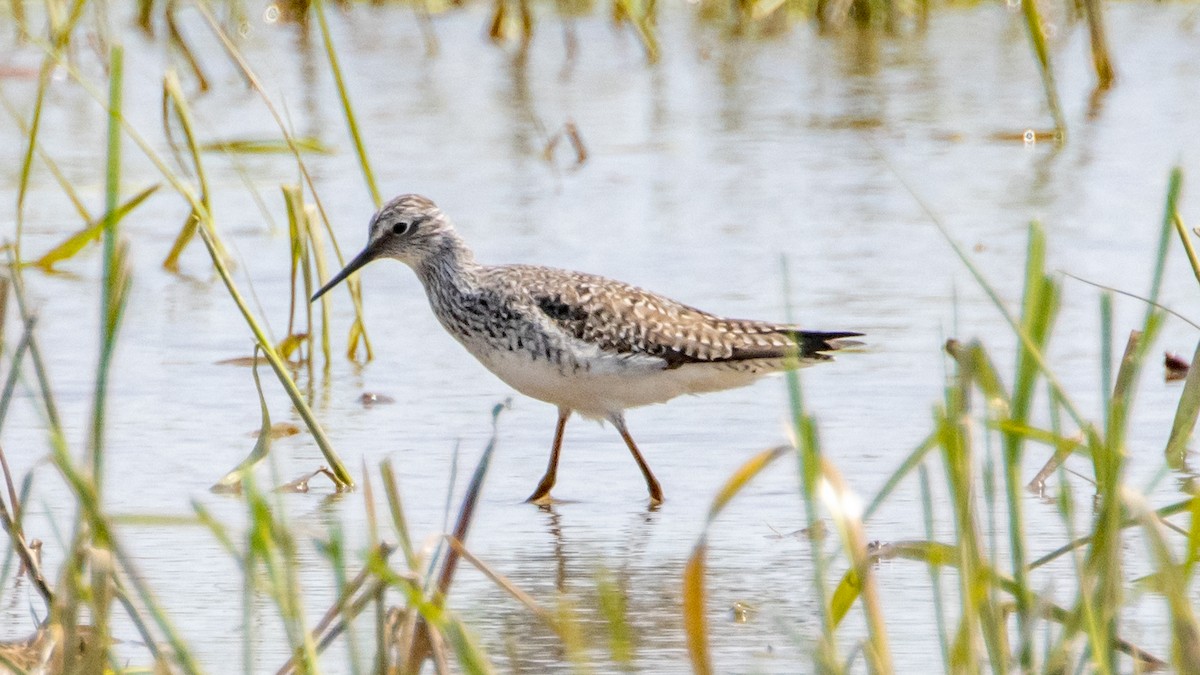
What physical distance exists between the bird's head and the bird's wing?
1.60 feet

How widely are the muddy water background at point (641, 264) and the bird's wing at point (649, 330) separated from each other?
32 cm

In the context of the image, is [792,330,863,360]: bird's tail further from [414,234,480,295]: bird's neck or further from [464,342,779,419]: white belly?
[414,234,480,295]: bird's neck

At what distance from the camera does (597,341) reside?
6.09 metres

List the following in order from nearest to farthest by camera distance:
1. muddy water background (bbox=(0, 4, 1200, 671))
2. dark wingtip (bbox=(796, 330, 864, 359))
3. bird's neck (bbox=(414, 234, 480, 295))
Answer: muddy water background (bbox=(0, 4, 1200, 671)) → dark wingtip (bbox=(796, 330, 864, 359)) → bird's neck (bbox=(414, 234, 480, 295))

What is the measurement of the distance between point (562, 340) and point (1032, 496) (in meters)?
1.55

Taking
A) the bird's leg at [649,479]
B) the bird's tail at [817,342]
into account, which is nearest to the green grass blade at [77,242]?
the bird's leg at [649,479]

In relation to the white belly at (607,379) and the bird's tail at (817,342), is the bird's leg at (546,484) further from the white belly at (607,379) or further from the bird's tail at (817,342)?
the bird's tail at (817,342)

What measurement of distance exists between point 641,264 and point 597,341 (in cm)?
257

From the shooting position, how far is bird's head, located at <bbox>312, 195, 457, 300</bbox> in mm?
6633

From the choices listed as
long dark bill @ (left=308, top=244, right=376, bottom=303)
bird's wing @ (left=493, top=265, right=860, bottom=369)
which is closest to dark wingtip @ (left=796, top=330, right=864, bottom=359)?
bird's wing @ (left=493, top=265, right=860, bottom=369)

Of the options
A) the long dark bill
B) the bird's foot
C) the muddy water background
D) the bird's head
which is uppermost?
the bird's head

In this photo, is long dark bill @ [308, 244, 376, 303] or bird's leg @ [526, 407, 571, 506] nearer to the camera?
bird's leg @ [526, 407, 571, 506]

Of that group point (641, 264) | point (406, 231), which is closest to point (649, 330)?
point (406, 231)

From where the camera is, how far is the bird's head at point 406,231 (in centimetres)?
663
